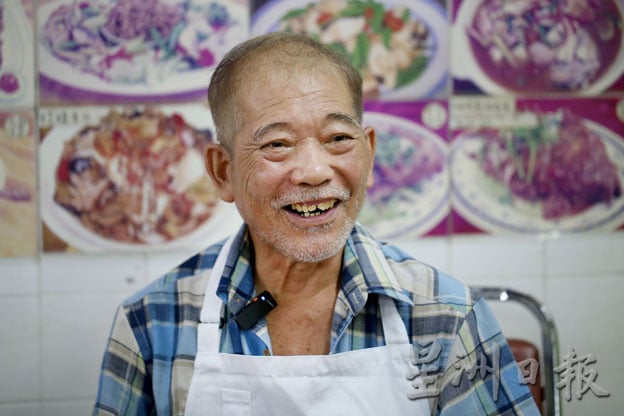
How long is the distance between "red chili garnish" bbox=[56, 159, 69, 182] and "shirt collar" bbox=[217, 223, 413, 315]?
0.86 metres

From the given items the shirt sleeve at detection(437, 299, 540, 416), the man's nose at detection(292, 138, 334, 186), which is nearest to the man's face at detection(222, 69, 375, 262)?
the man's nose at detection(292, 138, 334, 186)

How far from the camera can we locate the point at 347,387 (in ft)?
4.48

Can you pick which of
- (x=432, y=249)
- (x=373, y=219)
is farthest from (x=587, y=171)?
(x=373, y=219)

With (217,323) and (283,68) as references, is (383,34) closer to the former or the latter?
(283,68)

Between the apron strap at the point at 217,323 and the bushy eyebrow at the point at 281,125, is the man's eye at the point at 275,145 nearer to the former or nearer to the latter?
the bushy eyebrow at the point at 281,125

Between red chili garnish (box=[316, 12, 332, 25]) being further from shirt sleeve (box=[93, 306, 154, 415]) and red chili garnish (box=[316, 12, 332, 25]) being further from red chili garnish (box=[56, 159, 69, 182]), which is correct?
shirt sleeve (box=[93, 306, 154, 415])

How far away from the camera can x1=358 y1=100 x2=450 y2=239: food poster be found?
2258 millimetres

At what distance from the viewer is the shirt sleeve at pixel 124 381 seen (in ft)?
4.77

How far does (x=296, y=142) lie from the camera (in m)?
1.36

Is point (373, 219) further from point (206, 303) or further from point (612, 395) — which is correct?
point (612, 395)

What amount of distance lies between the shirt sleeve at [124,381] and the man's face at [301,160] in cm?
44

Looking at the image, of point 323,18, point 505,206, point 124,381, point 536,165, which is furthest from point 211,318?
point 536,165

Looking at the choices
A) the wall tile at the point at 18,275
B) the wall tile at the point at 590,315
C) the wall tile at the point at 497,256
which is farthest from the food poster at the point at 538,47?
the wall tile at the point at 18,275

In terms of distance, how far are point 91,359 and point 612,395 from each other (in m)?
2.03
